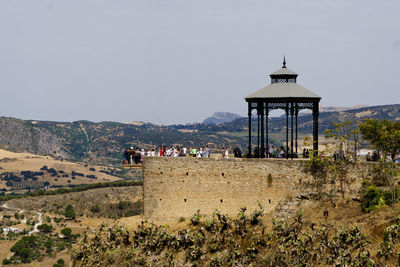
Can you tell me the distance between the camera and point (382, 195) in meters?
24.8

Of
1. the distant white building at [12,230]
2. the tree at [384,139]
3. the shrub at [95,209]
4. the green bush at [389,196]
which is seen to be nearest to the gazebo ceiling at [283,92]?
the tree at [384,139]

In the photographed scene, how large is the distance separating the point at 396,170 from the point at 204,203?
938 centimetres

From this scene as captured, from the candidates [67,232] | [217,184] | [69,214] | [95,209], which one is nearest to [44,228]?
[67,232]

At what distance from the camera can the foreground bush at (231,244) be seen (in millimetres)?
23797

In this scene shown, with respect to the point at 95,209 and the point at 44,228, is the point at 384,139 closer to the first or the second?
the point at 44,228

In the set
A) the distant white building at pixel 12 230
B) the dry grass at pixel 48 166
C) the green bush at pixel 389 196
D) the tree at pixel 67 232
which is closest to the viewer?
the green bush at pixel 389 196

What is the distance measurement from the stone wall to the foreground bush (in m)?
0.80

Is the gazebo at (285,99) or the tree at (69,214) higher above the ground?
the gazebo at (285,99)

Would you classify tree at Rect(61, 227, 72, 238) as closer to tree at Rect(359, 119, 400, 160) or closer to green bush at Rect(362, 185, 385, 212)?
tree at Rect(359, 119, 400, 160)

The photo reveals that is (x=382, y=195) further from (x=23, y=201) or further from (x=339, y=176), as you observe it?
(x=23, y=201)

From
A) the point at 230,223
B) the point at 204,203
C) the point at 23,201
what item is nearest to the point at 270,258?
the point at 230,223

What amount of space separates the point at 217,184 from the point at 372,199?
750cm

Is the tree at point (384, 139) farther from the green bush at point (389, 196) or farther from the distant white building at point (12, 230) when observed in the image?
the distant white building at point (12, 230)

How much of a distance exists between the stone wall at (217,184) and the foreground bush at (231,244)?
0.80m
